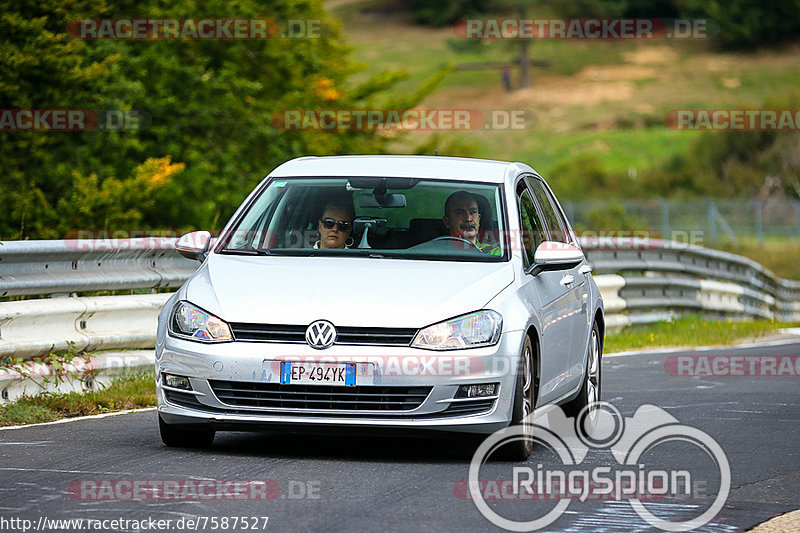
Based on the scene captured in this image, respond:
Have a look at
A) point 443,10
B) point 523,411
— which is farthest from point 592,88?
point 523,411

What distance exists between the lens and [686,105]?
4471 inches

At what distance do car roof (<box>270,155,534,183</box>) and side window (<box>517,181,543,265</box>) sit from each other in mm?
144

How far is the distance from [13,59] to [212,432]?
18644mm

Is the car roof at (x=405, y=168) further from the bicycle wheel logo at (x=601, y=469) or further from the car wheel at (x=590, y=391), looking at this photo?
the bicycle wheel logo at (x=601, y=469)

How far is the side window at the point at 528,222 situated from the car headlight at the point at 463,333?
1010mm

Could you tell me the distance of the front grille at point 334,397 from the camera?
7332 mm

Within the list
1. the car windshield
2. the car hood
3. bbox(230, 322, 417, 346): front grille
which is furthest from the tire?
the car windshield

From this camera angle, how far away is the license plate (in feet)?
23.9

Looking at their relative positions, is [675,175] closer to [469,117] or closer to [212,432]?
[469,117]

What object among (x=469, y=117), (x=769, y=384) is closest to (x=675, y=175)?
(x=469, y=117)

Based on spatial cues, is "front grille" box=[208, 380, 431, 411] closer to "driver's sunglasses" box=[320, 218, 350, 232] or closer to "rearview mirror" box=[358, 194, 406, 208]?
"driver's sunglasses" box=[320, 218, 350, 232]

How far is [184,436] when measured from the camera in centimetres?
787

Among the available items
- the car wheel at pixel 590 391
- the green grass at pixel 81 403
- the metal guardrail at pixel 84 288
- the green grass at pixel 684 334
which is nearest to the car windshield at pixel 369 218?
the car wheel at pixel 590 391

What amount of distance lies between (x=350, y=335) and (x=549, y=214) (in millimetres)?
2850
